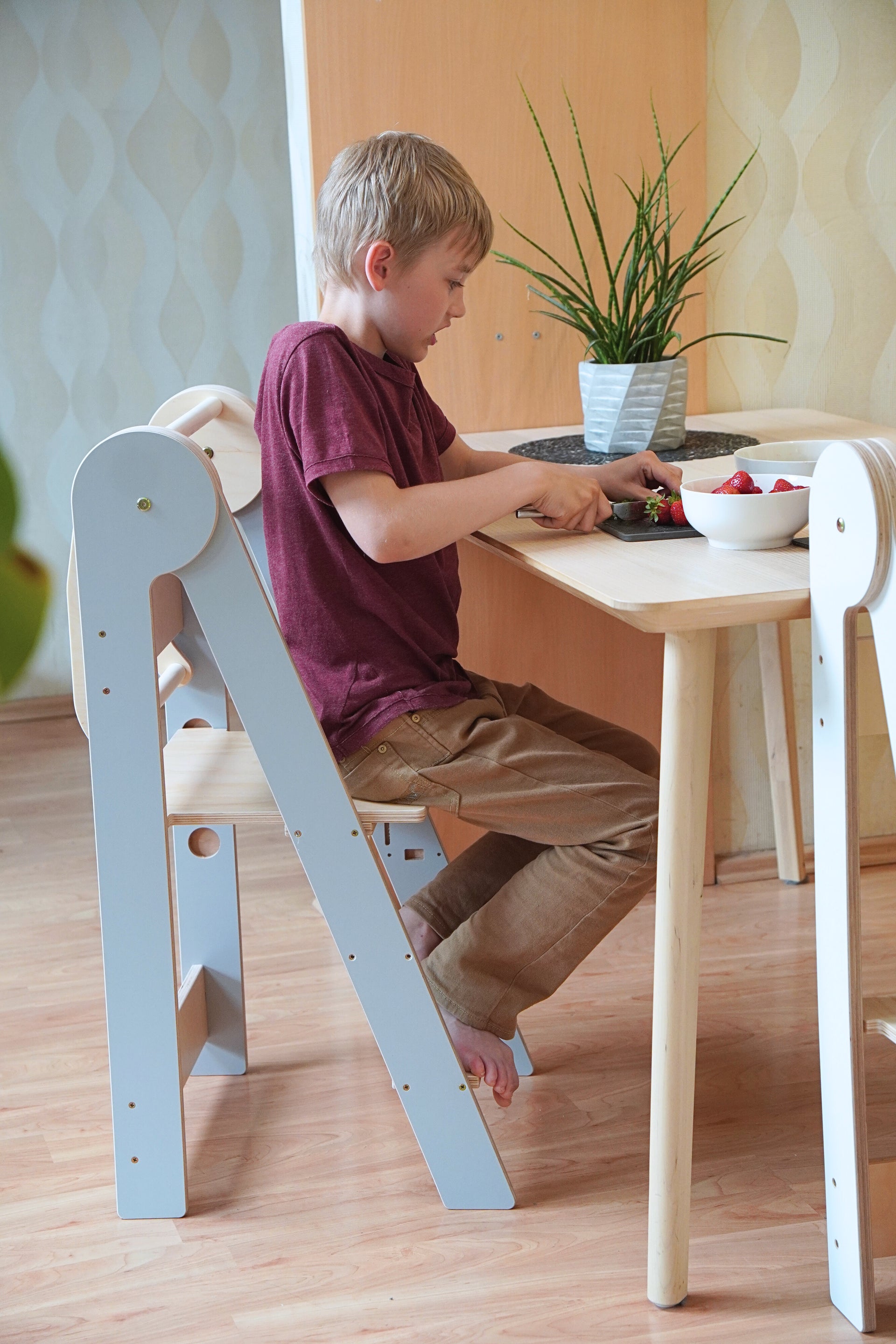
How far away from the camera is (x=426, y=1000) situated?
3.95 ft

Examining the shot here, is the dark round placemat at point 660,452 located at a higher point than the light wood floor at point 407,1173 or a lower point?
higher

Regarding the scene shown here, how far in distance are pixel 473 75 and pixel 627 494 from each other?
2.41ft

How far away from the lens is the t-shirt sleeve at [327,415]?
1160mm

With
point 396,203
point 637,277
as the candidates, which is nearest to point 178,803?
point 396,203

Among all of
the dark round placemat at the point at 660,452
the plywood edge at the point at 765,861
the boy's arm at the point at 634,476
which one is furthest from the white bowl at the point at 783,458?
the plywood edge at the point at 765,861

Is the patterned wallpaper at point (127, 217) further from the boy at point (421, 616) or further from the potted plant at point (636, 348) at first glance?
the boy at point (421, 616)

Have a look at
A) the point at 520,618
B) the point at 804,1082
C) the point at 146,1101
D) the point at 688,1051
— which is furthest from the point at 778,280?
the point at 146,1101

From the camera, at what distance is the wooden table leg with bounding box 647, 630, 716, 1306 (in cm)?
103

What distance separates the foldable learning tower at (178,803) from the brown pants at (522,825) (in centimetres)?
5

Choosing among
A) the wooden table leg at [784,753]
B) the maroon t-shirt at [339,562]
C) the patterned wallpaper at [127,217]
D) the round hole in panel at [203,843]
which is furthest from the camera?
the patterned wallpaper at [127,217]

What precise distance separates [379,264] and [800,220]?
882 mm

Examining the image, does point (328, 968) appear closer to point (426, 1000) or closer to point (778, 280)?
point (426, 1000)

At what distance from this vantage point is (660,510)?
1234 mm

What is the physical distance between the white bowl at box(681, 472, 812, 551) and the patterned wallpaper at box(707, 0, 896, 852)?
845 mm
